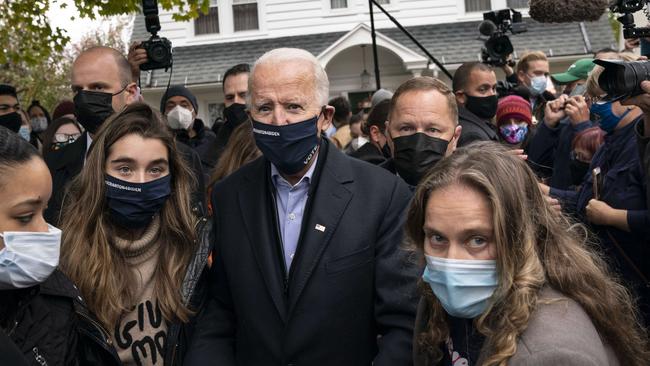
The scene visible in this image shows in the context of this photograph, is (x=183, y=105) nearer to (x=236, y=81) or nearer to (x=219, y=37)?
(x=236, y=81)

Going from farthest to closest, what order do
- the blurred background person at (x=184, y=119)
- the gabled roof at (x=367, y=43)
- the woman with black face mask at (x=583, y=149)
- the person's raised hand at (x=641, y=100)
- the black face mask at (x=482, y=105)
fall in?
the gabled roof at (x=367, y=43) < the blurred background person at (x=184, y=119) < the black face mask at (x=482, y=105) < the woman with black face mask at (x=583, y=149) < the person's raised hand at (x=641, y=100)

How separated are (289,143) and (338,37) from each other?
1862 cm

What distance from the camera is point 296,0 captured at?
22.0m

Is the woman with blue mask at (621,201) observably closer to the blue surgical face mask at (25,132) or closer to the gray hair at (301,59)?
the gray hair at (301,59)

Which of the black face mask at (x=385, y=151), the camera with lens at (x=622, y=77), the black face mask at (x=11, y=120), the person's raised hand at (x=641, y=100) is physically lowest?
the black face mask at (x=385, y=151)

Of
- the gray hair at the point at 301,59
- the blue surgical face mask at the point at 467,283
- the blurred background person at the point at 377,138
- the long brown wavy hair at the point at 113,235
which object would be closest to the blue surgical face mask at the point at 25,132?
the blurred background person at the point at 377,138

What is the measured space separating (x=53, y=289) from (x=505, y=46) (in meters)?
7.45

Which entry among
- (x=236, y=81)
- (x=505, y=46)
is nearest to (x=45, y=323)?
(x=236, y=81)

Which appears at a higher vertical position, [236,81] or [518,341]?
[236,81]

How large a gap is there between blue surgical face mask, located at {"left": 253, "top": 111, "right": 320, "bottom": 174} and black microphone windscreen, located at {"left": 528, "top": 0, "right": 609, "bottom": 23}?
4.35m

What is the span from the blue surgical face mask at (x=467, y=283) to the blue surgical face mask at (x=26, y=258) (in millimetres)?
1405

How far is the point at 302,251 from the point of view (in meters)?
3.33

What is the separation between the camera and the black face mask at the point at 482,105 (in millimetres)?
6590

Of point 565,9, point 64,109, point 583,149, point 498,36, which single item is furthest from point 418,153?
point 64,109
